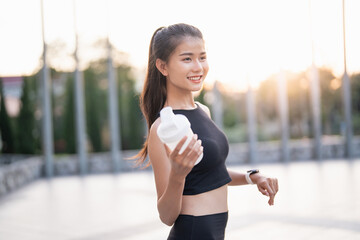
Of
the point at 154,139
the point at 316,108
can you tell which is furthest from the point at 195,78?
the point at 316,108

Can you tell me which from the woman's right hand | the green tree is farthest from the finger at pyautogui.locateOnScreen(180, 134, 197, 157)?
the green tree

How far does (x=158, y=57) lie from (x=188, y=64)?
0.36 ft

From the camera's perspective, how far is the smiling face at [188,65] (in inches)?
47.3

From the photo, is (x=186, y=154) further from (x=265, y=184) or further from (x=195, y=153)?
(x=265, y=184)

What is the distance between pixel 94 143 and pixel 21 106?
2.40 meters

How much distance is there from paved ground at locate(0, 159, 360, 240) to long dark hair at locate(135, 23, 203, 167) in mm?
2572

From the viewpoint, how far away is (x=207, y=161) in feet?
3.92

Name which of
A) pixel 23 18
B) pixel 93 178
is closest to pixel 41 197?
pixel 93 178

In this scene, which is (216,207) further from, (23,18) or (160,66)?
(23,18)


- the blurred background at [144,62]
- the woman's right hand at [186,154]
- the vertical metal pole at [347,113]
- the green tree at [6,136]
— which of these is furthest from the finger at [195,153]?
the green tree at [6,136]

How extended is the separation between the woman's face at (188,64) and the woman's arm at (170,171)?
16 cm

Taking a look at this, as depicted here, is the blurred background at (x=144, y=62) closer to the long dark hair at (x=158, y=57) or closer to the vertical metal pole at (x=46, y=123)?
the vertical metal pole at (x=46, y=123)

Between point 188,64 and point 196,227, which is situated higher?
point 188,64

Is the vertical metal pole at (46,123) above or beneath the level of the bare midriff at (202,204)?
beneath
